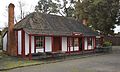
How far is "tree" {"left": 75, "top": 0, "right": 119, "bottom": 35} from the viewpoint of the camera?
32.9 m

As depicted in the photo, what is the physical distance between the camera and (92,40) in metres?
33.7

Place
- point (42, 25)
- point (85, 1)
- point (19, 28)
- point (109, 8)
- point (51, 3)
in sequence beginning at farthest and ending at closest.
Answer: point (51, 3), point (85, 1), point (109, 8), point (42, 25), point (19, 28)

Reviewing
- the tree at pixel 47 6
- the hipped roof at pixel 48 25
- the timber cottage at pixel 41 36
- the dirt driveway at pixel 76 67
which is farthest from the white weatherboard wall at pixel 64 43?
the tree at pixel 47 6

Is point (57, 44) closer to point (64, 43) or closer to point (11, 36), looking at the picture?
point (64, 43)

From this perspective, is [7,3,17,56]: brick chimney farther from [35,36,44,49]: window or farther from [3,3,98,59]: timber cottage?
[35,36,44,49]: window

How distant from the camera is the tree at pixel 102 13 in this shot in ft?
108

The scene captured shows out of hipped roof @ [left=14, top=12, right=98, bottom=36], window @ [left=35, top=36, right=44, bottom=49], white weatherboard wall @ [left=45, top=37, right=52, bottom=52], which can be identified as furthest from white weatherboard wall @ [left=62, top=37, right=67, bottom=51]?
window @ [left=35, top=36, right=44, bottom=49]

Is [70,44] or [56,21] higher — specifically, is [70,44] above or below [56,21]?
below

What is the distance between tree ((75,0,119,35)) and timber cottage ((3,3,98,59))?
139 inches

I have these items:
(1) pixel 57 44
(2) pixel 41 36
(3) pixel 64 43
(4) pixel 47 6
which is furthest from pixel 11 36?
(4) pixel 47 6

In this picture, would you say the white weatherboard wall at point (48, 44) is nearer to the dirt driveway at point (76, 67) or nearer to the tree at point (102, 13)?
the dirt driveway at point (76, 67)

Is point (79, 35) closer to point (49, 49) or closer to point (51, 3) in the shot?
point (49, 49)

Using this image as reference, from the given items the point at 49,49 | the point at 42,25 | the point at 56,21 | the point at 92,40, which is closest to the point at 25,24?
the point at 42,25

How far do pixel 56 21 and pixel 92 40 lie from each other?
23.9 ft
